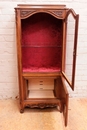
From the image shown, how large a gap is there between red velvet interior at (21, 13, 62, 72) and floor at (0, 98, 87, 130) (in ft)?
2.05

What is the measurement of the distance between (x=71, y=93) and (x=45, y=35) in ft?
3.56

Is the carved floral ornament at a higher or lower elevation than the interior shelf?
higher

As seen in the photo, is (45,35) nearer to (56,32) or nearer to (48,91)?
(56,32)

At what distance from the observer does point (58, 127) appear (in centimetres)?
179

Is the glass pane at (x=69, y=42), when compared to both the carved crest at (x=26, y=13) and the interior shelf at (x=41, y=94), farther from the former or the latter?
the carved crest at (x=26, y=13)

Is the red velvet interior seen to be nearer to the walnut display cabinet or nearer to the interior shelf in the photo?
the walnut display cabinet

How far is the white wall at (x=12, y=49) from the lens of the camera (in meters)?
2.10

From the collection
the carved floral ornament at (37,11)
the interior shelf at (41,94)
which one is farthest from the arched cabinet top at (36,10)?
the interior shelf at (41,94)

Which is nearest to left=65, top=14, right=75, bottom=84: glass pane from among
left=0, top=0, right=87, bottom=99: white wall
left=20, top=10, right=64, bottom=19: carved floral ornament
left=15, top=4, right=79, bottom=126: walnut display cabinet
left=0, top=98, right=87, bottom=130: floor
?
left=15, top=4, right=79, bottom=126: walnut display cabinet

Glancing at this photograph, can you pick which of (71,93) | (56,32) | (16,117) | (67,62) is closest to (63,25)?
(56,32)

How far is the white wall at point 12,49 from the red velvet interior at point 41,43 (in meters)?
0.22

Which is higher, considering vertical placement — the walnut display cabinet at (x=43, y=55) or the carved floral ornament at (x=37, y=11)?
the carved floral ornament at (x=37, y=11)

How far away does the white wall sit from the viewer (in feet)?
6.89

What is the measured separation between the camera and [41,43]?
213 cm
